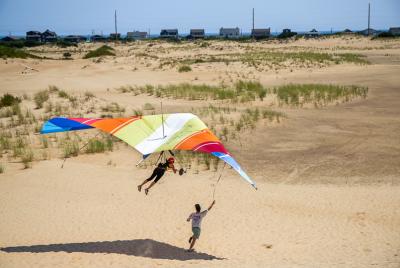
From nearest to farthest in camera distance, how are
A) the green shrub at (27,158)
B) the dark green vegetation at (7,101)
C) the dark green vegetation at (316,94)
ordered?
1. the green shrub at (27,158)
2. the dark green vegetation at (7,101)
3. the dark green vegetation at (316,94)

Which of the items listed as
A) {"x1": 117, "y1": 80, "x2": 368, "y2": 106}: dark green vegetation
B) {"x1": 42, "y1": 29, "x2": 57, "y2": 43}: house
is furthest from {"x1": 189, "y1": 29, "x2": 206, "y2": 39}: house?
{"x1": 117, "y1": 80, "x2": 368, "y2": 106}: dark green vegetation

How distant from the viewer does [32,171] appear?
1636cm

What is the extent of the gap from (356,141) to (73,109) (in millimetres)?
16090

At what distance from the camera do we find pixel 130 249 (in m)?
10.8

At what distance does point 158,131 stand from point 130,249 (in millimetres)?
2970

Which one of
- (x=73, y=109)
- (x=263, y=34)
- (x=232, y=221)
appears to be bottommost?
(x=232, y=221)

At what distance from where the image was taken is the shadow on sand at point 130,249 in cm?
1041

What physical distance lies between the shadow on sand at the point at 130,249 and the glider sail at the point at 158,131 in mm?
2500

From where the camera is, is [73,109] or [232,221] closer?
[232,221]

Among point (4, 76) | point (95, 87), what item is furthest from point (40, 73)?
point (95, 87)

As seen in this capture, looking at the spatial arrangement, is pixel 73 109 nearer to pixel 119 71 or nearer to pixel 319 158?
pixel 319 158

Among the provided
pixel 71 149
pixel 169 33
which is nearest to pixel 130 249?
pixel 71 149

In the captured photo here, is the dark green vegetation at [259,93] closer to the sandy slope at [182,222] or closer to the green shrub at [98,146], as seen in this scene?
the green shrub at [98,146]

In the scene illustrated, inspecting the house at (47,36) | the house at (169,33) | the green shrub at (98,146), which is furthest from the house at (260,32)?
the green shrub at (98,146)
